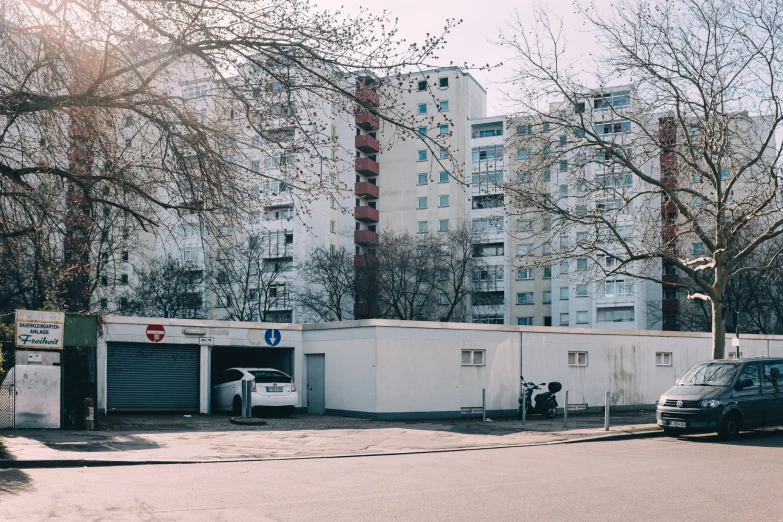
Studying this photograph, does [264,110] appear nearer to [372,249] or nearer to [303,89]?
[303,89]

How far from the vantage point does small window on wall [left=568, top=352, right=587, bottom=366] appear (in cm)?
2984

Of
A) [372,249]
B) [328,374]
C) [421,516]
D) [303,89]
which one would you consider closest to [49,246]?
[303,89]

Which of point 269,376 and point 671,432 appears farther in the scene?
point 269,376

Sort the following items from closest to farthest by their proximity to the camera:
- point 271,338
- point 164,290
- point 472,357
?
1. point 472,357
2. point 271,338
3. point 164,290

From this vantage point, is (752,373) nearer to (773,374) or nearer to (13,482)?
(773,374)

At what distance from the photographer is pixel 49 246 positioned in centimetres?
1446

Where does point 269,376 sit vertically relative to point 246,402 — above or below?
above

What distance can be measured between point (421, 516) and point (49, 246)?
867cm

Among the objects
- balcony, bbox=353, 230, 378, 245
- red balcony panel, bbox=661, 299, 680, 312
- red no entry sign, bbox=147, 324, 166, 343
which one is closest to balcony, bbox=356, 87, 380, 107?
red no entry sign, bbox=147, 324, 166, 343

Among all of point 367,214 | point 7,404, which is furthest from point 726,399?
point 367,214

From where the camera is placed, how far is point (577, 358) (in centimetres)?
3008

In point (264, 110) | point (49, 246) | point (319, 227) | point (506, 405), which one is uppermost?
point (319, 227)

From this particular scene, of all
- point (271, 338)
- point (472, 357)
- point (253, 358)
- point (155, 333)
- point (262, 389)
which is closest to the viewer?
point (262, 389)

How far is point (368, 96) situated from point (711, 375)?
13.2 m
